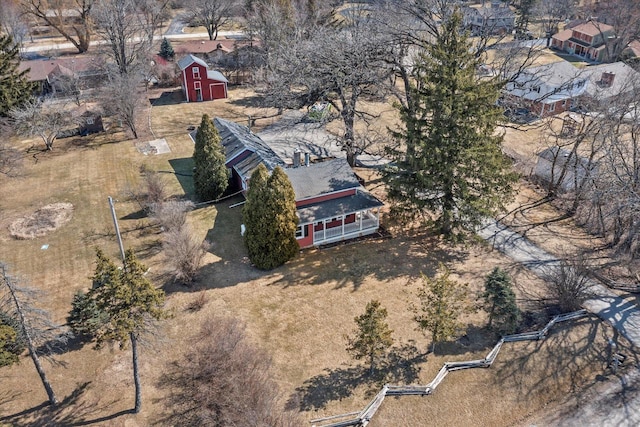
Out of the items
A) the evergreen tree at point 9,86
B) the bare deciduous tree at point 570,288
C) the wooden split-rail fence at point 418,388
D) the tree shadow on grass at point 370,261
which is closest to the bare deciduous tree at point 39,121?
the evergreen tree at point 9,86

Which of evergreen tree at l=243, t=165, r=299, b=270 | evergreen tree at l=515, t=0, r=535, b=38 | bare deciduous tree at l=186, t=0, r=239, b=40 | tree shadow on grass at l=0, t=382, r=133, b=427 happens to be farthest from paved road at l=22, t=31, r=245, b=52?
tree shadow on grass at l=0, t=382, r=133, b=427

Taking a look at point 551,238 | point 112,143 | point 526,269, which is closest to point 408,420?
point 526,269

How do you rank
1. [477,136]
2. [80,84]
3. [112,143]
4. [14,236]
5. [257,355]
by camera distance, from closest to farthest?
1. [257,355]
2. [477,136]
3. [14,236]
4. [112,143]
5. [80,84]

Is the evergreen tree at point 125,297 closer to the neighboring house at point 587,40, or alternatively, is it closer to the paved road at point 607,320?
the paved road at point 607,320

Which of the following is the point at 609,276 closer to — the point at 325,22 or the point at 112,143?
the point at 112,143

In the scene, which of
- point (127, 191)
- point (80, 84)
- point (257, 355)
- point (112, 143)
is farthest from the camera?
point (80, 84)

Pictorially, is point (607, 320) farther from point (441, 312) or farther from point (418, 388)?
point (418, 388)

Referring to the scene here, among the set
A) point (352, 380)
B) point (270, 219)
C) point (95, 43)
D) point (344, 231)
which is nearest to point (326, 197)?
point (344, 231)
